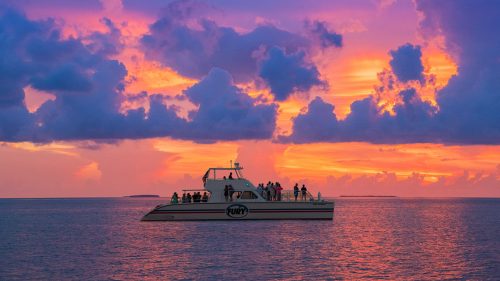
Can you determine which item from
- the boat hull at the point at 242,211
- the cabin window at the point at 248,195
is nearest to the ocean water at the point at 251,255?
the boat hull at the point at 242,211

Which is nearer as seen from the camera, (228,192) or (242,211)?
(228,192)

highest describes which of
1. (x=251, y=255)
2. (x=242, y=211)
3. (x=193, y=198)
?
(x=193, y=198)

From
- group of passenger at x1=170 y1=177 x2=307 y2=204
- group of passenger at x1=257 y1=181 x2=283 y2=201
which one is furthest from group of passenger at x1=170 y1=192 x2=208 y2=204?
group of passenger at x1=257 y1=181 x2=283 y2=201

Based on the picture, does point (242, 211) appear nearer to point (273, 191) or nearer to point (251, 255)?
point (273, 191)

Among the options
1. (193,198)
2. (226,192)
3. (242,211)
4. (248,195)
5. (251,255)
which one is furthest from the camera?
(193,198)

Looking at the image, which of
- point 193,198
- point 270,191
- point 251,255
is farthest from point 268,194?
point 251,255

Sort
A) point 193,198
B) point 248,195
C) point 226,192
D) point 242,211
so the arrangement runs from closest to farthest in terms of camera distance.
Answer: point 226,192 < point 242,211 < point 248,195 < point 193,198

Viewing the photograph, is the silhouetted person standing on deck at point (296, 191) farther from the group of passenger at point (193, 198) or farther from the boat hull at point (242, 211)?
the group of passenger at point (193, 198)

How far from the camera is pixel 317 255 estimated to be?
4041 cm

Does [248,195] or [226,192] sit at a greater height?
[226,192]

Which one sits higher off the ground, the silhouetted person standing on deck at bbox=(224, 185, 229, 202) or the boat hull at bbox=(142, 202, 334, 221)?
the silhouetted person standing on deck at bbox=(224, 185, 229, 202)

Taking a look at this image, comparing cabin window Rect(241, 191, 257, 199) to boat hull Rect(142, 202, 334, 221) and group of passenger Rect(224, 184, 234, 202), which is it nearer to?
boat hull Rect(142, 202, 334, 221)

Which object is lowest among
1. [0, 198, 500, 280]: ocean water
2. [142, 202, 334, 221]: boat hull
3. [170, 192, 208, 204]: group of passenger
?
[0, 198, 500, 280]: ocean water

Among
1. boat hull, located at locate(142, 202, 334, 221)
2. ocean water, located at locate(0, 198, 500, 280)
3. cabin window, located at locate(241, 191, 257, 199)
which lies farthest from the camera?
cabin window, located at locate(241, 191, 257, 199)
